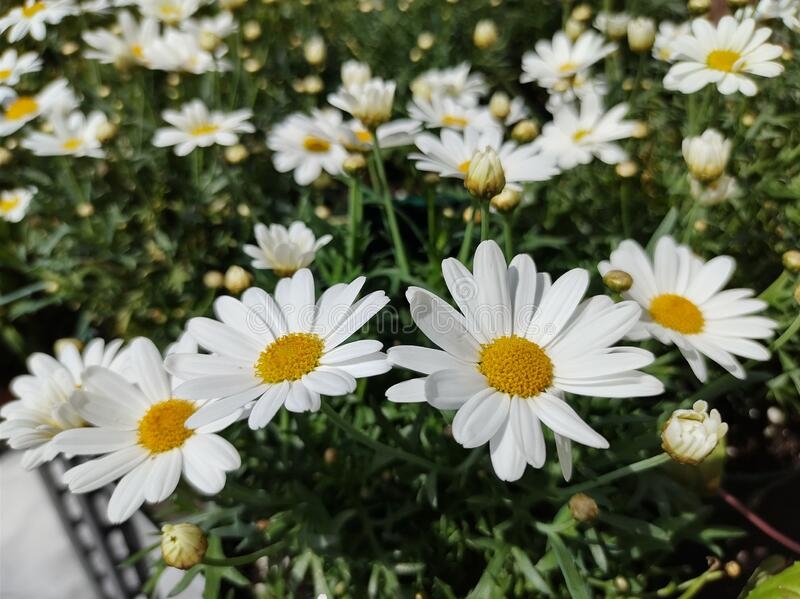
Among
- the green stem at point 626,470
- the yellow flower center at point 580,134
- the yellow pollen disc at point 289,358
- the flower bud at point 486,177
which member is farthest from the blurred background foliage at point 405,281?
the flower bud at point 486,177

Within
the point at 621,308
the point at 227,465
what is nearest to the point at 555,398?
the point at 621,308

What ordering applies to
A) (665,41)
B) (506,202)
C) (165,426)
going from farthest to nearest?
1. (665,41)
2. (506,202)
3. (165,426)

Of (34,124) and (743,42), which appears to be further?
(34,124)

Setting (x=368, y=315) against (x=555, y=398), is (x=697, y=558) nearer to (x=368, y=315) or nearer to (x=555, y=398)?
(x=555, y=398)

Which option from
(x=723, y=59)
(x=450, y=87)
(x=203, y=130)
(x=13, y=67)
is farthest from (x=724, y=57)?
(x=13, y=67)

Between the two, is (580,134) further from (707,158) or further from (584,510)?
(584,510)

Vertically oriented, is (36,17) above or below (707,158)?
above

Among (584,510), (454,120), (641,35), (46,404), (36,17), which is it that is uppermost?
(36,17)

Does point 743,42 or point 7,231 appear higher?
point 743,42

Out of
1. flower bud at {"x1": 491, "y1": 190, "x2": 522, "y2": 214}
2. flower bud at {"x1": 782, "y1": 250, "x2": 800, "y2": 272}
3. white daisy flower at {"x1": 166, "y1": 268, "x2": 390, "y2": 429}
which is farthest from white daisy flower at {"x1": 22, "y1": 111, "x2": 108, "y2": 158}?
flower bud at {"x1": 782, "y1": 250, "x2": 800, "y2": 272}
